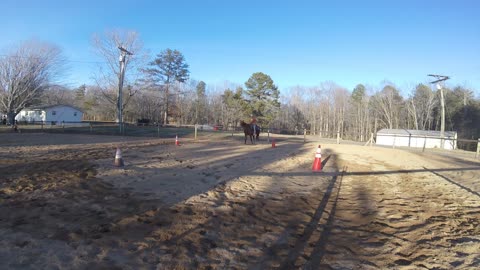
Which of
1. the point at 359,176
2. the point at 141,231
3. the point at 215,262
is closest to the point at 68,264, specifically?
the point at 141,231

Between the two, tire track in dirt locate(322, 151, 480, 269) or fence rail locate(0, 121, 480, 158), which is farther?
fence rail locate(0, 121, 480, 158)

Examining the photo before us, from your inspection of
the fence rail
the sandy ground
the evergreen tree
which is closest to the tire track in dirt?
the sandy ground

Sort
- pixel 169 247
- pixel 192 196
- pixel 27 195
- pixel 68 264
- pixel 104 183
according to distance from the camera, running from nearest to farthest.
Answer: pixel 68 264 < pixel 169 247 < pixel 27 195 < pixel 192 196 < pixel 104 183

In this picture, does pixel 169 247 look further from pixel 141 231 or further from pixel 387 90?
pixel 387 90

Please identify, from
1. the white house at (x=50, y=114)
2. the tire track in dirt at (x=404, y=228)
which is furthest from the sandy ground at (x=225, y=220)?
the white house at (x=50, y=114)

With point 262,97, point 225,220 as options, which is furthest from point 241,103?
point 225,220

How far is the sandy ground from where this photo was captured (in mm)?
3199

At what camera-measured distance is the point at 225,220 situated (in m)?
4.48

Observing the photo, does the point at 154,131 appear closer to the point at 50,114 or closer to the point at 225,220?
the point at 225,220

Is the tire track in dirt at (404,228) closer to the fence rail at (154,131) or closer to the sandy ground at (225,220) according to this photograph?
the sandy ground at (225,220)

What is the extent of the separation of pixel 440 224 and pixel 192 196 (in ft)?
14.5

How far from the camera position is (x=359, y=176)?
28.9ft

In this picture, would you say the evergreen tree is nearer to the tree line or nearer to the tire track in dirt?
the tree line

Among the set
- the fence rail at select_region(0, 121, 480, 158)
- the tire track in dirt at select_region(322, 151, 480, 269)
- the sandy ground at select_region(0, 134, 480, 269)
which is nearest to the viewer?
the sandy ground at select_region(0, 134, 480, 269)
